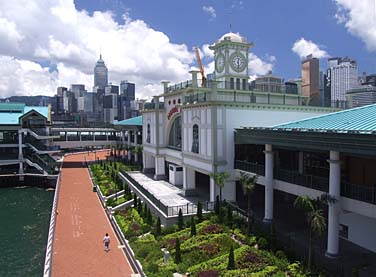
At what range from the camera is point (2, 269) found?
26250 millimetres

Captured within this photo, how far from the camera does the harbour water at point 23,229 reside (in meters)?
27.0

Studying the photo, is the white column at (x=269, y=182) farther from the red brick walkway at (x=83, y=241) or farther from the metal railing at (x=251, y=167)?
the red brick walkway at (x=83, y=241)

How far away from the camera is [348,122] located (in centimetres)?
2161

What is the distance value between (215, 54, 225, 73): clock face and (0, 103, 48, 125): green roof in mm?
37663

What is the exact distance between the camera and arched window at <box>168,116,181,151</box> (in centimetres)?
4616

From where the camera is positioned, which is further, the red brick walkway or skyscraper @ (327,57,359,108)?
skyscraper @ (327,57,359,108)

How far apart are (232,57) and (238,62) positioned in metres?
1.09

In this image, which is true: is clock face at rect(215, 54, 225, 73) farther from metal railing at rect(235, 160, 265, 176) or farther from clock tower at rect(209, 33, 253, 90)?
metal railing at rect(235, 160, 265, 176)

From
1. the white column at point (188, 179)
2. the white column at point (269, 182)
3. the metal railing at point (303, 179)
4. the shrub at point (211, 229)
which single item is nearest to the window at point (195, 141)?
the white column at point (188, 179)

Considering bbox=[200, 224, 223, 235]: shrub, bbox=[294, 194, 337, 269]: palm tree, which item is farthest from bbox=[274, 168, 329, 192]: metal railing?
bbox=[200, 224, 223, 235]: shrub

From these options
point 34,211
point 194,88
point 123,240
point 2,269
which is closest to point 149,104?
point 194,88

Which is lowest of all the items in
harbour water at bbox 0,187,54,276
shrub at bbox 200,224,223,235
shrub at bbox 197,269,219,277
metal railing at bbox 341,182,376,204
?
harbour water at bbox 0,187,54,276

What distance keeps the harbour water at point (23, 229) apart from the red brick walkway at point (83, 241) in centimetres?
198

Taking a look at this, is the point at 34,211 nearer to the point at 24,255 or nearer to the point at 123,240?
the point at 24,255
